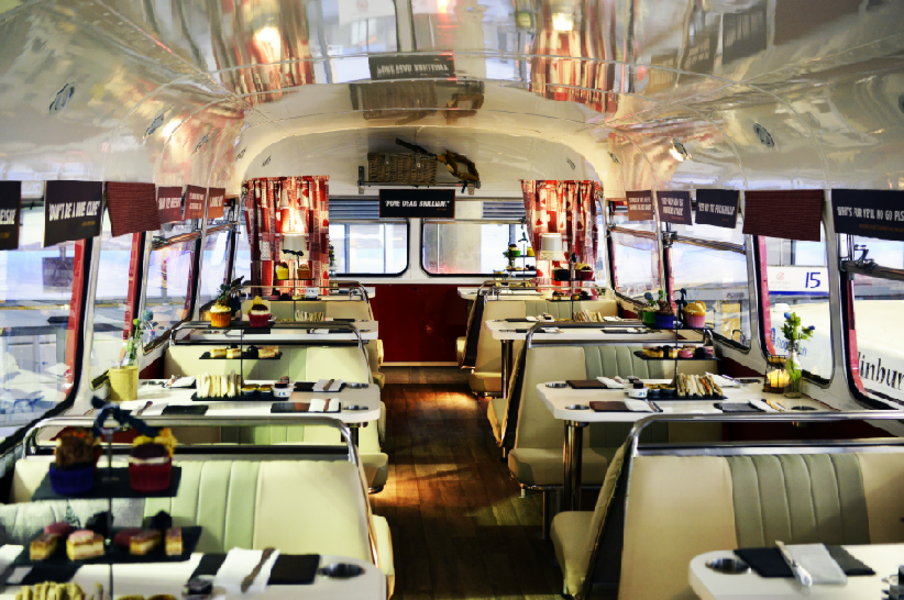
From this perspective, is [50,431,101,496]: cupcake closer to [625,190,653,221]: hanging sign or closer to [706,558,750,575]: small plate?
[706,558,750,575]: small plate

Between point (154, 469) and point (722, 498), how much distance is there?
2.15m

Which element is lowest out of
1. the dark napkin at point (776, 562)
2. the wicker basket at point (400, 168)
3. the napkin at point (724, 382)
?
the dark napkin at point (776, 562)

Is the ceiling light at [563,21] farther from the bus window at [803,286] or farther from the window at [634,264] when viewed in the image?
the window at [634,264]

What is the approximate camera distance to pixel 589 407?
4.26 meters

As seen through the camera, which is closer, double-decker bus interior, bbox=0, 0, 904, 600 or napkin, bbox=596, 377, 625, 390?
double-decker bus interior, bbox=0, 0, 904, 600

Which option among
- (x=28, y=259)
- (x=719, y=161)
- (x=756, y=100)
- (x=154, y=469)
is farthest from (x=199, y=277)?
(x=28, y=259)

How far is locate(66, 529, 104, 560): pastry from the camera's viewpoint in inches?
86.0

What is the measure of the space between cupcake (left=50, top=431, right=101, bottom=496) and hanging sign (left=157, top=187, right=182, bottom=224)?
361 centimetres

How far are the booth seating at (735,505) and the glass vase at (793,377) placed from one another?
1411 mm

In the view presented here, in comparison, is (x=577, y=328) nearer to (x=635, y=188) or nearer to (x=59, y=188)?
(x=635, y=188)

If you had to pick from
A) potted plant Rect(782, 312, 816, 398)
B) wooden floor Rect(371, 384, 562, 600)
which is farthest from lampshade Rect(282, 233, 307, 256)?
potted plant Rect(782, 312, 816, 398)

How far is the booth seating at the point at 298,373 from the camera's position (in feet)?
15.3

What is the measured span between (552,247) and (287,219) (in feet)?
11.1

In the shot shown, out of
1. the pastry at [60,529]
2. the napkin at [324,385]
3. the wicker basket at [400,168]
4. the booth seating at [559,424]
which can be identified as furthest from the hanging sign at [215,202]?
the pastry at [60,529]
